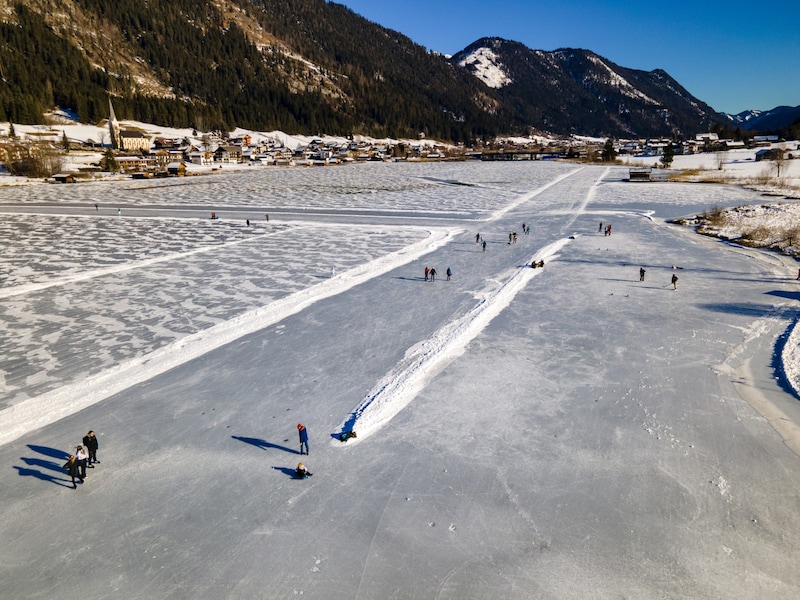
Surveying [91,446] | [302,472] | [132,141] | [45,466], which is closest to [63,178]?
[132,141]

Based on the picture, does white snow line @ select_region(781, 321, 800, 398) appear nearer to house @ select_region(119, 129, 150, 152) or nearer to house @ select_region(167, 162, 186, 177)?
house @ select_region(167, 162, 186, 177)

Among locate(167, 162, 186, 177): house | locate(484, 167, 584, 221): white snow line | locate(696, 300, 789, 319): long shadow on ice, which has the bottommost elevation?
locate(696, 300, 789, 319): long shadow on ice

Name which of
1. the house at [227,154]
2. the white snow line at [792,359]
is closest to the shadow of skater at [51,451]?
the white snow line at [792,359]

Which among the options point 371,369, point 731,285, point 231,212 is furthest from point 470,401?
point 231,212

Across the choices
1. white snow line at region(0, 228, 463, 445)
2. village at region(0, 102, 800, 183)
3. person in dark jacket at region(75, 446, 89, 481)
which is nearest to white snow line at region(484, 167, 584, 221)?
village at region(0, 102, 800, 183)

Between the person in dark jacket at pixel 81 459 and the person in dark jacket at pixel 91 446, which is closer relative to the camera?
the person in dark jacket at pixel 81 459

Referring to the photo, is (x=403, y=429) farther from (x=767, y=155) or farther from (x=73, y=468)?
(x=767, y=155)

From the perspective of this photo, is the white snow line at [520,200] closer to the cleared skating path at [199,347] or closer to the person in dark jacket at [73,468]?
the cleared skating path at [199,347]
